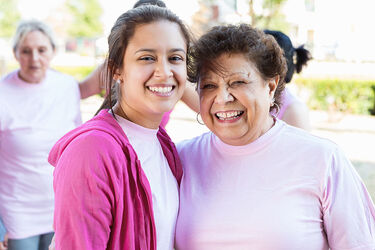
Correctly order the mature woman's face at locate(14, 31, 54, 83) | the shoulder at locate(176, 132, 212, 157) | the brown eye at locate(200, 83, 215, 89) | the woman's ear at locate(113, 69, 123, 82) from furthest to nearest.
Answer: the mature woman's face at locate(14, 31, 54, 83) < the shoulder at locate(176, 132, 212, 157) < the brown eye at locate(200, 83, 215, 89) < the woman's ear at locate(113, 69, 123, 82)

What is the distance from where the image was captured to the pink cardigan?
1.50 metres

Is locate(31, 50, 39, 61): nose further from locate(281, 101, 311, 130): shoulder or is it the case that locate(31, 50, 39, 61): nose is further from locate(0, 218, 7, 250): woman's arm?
locate(281, 101, 311, 130): shoulder

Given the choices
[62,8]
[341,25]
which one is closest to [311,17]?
[341,25]

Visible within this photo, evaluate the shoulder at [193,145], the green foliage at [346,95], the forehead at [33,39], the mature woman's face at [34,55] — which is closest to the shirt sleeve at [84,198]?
the shoulder at [193,145]

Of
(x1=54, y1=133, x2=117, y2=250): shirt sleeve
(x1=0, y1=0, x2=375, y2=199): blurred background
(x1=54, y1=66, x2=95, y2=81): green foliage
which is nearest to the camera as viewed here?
(x1=54, y1=133, x2=117, y2=250): shirt sleeve

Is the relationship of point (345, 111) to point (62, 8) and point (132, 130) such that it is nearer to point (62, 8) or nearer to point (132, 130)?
point (132, 130)

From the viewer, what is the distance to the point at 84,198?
150 cm

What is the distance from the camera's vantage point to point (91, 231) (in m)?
1.51

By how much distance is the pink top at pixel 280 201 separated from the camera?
5.97 feet

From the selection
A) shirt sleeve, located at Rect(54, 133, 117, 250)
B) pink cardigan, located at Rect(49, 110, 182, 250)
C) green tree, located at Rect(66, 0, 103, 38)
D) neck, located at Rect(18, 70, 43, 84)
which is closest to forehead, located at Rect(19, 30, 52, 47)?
neck, located at Rect(18, 70, 43, 84)

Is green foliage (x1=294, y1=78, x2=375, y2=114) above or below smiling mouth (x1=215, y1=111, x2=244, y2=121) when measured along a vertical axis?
below

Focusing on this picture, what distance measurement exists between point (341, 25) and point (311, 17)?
3.77 metres

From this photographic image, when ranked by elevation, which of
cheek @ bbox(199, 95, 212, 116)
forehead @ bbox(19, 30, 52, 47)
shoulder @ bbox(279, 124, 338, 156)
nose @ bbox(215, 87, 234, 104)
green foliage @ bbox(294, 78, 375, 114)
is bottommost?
green foliage @ bbox(294, 78, 375, 114)

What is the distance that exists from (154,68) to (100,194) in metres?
0.55
